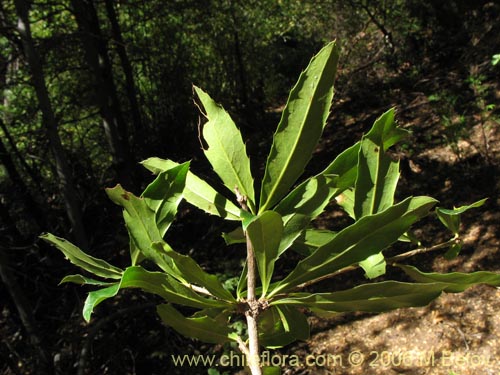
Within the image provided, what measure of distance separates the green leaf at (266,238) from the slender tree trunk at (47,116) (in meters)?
2.70

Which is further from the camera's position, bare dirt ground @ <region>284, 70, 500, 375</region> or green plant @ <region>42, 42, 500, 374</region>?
bare dirt ground @ <region>284, 70, 500, 375</region>

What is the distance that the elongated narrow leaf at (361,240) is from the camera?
0.49 meters

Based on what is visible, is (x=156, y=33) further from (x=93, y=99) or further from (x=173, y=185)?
(x=173, y=185)

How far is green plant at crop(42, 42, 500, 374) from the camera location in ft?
1.66

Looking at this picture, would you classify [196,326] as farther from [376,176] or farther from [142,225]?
[376,176]

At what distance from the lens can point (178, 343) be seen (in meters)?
3.48

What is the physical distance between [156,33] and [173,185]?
21.4 ft

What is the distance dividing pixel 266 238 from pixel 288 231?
0.05 metres

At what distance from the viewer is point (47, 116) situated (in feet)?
9.32

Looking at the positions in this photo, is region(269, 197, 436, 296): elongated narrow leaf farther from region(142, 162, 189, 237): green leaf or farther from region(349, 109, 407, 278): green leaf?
region(142, 162, 189, 237): green leaf

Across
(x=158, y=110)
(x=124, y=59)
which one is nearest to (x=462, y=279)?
(x=124, y=59)

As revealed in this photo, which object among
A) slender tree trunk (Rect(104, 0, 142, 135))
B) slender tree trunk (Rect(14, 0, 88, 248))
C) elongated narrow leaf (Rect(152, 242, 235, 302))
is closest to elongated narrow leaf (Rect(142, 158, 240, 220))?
elongated narrow leaf (Rect(152, 242, 235, 302))

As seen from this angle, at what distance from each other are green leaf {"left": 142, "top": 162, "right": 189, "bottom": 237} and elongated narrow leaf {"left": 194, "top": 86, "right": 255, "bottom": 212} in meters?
0.05

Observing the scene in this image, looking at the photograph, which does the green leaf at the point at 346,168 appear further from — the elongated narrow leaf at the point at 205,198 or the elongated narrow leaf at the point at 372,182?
the elongated narrow leaf at the point at 205,198
